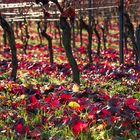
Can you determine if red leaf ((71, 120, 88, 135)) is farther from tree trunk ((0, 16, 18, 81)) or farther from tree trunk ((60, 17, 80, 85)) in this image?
tree trunk ((0, 16, 18, 81))

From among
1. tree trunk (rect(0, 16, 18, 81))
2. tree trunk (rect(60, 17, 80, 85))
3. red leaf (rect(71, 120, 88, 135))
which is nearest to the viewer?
red leaf (rect(71, 120, 88, 135))

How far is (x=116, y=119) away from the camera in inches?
214

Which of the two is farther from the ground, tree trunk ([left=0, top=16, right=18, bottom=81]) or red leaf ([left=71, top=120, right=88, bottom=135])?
tree trunk ([left=0, top=16, right=18, bottom=81])

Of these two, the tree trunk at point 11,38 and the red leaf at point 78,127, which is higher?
the tree trunk at point 11,38

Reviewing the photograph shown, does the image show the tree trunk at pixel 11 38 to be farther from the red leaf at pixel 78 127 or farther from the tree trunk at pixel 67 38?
the red leaf at pixel 78 127

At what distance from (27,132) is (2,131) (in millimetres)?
302

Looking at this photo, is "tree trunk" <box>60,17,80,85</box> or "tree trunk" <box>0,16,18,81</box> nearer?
"tree trunk" <box>60,17,80,85</box>

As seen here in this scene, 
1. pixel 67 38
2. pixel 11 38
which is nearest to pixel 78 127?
pixel 67 38

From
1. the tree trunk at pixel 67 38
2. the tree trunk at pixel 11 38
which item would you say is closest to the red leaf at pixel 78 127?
the tree trunk at pixel 67 38

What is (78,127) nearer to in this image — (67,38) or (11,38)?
(67,38)

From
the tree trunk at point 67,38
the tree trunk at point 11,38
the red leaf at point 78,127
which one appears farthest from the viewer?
the tree trunk at point 11,38

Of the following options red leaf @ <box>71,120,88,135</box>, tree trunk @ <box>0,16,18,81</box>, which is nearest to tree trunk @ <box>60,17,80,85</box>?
tree trunk @ <box>0,16,18,81</box>

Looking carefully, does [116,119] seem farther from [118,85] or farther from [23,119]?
[118,85]

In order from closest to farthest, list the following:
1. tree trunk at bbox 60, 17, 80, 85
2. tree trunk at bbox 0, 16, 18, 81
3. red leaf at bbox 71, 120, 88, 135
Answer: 1. red leaf at bbox 71, 120, 88, 135
2. tree trunk at bbox 60, 17, 80, 85
3. tree trunk at bbox 0, 16, 18, 81
